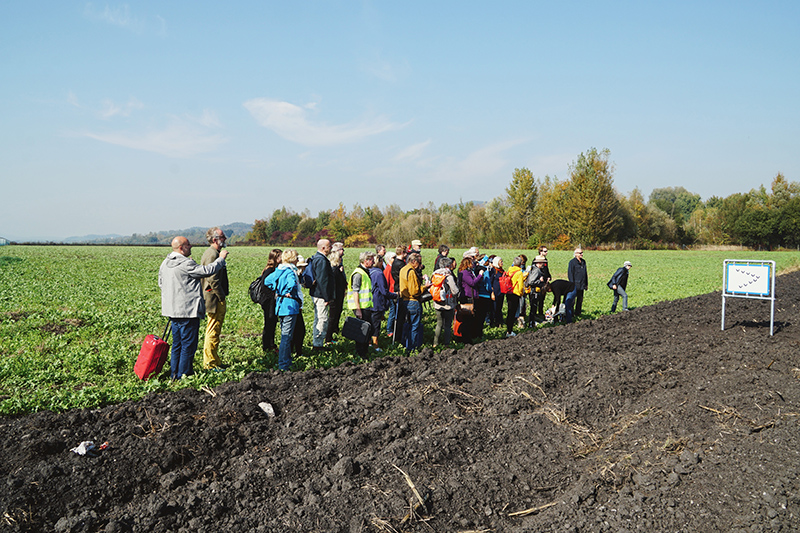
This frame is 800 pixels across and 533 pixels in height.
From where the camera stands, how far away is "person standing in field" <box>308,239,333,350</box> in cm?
918

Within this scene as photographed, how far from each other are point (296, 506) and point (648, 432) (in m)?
3.77

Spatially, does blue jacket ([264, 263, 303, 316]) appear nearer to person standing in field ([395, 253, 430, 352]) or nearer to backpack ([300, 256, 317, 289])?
backpack ([300, 256, 317, 289])

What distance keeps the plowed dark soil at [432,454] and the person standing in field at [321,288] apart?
173 cm

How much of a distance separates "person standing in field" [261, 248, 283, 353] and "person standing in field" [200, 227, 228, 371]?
36.5 inches

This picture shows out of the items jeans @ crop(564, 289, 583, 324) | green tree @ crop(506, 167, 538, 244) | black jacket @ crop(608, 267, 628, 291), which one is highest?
green tree @ crop(506, 167, 538, 244)

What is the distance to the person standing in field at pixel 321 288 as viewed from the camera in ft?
30.1

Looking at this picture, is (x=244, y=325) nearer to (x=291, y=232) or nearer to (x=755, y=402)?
(x=755, y=402)

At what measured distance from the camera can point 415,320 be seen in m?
9.64

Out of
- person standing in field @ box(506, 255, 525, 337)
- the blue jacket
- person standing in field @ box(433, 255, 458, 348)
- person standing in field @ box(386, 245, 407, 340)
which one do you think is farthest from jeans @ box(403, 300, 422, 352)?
person standing in field @ box(506, 255, 525, 337)

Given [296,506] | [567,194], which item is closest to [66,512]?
[296,506]

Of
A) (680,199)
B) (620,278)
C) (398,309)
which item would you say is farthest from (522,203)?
(680,199)

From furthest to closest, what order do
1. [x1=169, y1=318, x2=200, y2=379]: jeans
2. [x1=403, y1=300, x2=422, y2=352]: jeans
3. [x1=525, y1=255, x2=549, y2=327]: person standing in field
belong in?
1. [x1=525, y1=255, x2=549, y2=327]: person standing in field
2. [x1=403, y1=300, x2=422, y2=352]: jeans
3. [x1=169, y1=318, x2=200, y2=379]: jeans

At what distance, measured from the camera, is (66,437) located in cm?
543

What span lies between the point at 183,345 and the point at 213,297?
3.09ft
